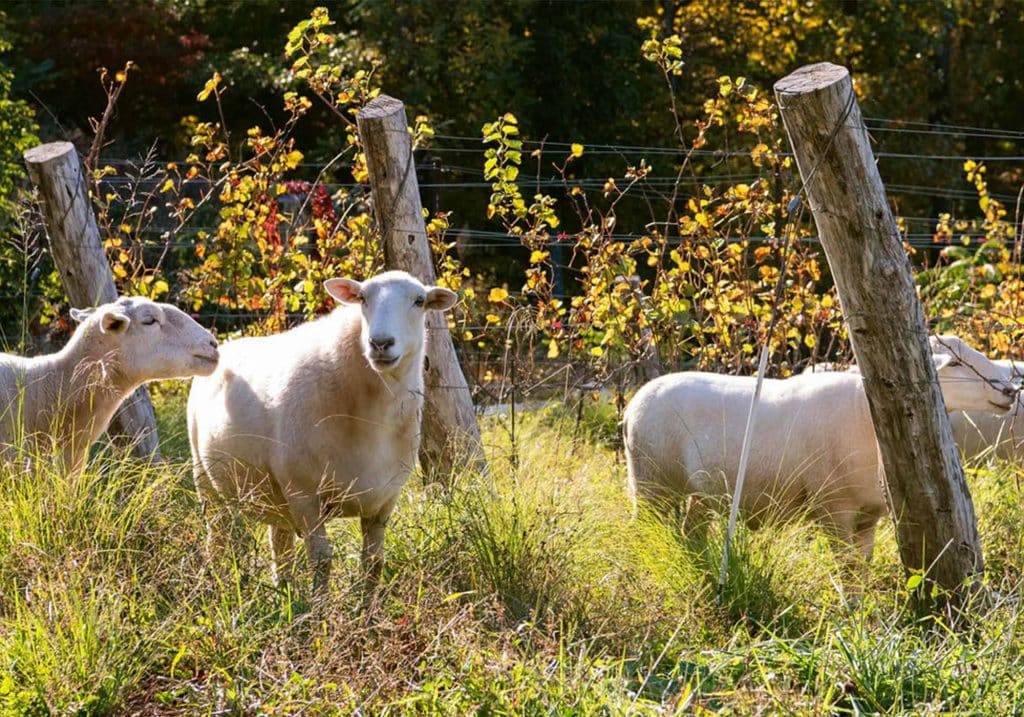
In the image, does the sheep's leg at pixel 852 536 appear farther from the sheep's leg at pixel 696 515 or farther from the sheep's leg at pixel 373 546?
the sheep's leg at pixel 373 546

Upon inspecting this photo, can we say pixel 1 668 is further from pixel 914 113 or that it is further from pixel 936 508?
pixel 914 113

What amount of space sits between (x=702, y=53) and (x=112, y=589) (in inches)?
698

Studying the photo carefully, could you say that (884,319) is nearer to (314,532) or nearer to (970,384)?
(970,384)

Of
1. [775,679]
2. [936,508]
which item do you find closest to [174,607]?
[775,679]

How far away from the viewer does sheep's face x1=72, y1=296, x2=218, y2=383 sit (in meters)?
5.86

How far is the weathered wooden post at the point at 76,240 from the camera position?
7000mm

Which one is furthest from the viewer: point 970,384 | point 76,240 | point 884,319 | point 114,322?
point 76,240

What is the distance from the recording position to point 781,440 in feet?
21.5

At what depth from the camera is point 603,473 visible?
6.96 m

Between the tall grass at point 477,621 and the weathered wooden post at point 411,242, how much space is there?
0.69 meters

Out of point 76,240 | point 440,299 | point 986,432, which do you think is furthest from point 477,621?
point 986,432

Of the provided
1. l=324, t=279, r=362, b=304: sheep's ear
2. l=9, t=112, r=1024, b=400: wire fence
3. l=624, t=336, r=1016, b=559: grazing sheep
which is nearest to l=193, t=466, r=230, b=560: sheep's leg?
l=324, t=279, r=362, b=304: sheep's ear

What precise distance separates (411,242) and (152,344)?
1.36m

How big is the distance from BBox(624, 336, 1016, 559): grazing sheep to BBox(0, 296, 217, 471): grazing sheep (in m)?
2.19
